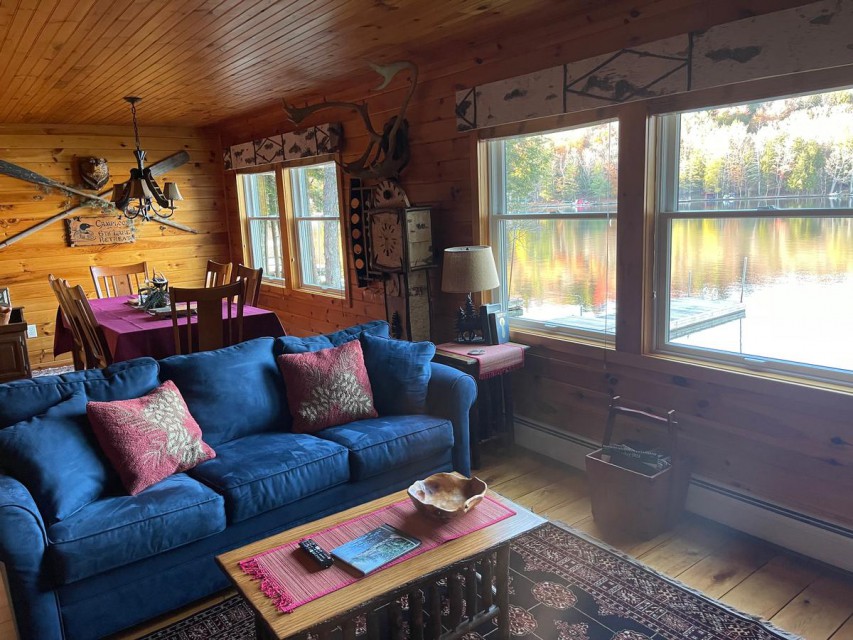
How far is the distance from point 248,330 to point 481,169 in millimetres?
1819

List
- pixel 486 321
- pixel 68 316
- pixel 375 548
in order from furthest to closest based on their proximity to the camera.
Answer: pixel 68 316 < pixel 486 321 < pixel 375 548

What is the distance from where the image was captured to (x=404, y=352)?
3.11 m

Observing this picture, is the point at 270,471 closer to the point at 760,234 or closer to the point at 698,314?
the point at 698,314

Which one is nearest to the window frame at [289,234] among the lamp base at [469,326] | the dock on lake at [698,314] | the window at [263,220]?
the window at [263,220]

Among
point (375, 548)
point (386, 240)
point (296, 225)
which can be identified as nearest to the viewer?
point (375, 548)

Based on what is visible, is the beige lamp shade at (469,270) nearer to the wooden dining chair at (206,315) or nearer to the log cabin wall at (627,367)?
the log cabin wall at (627,367)

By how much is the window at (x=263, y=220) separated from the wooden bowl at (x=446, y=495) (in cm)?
426

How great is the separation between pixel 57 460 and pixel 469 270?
6.74 feet

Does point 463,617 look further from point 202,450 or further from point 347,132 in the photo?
point 347,132

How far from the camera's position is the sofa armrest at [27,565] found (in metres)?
1.91

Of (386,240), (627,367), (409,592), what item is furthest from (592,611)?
(386,240)

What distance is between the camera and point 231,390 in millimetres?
2805

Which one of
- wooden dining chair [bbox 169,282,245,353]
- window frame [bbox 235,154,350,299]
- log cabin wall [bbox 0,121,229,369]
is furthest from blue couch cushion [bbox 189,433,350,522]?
log cabin wall [bbox 0,121,229,369]

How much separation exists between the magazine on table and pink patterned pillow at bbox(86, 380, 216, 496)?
0.92 meters
